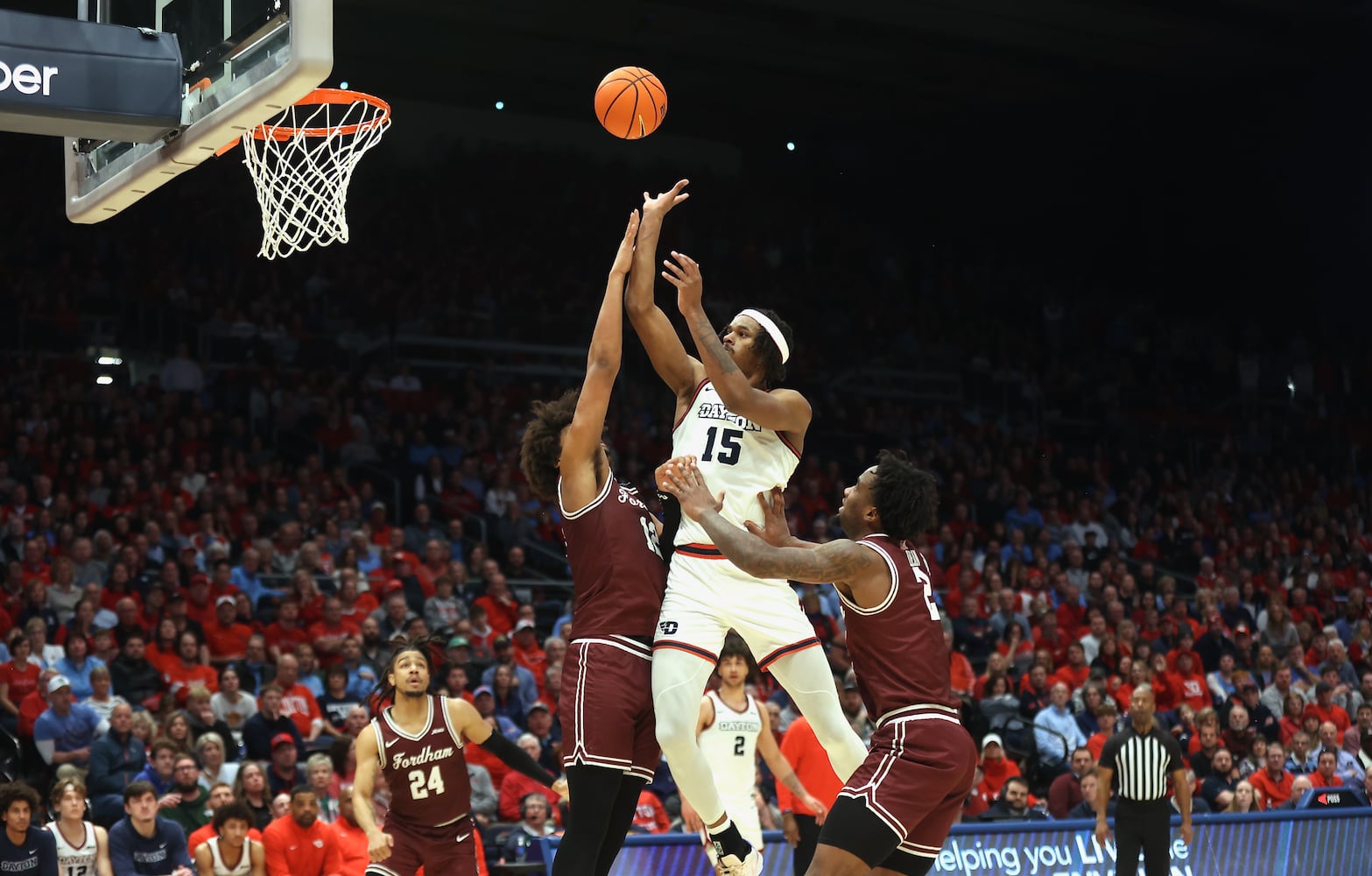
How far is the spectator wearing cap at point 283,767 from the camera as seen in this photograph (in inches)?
421

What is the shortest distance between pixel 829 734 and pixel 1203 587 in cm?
1380

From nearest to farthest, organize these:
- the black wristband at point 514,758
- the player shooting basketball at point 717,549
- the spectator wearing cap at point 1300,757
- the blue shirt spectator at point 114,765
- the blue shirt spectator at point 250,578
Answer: the player shooting basketball at point 717,549
the black wristband at point 514,758
the blue shirt spectator at point 114,765
the blue shirt spectator at point 250,578
the spectator wearing cap at point 1300,757

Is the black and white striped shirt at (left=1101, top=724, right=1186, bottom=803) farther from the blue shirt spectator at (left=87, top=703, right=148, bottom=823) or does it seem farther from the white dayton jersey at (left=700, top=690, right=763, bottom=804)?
the blue shirt spectator at (left=87, top=703, right=148, bottom=823)

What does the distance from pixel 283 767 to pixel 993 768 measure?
5.85 metres

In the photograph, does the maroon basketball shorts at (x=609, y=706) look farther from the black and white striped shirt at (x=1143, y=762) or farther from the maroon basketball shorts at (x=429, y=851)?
the black and white striped shirt at (x=1143, y=762)

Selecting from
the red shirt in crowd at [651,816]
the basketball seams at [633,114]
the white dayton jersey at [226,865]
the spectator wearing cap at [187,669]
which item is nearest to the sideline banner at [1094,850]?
the red shirt in crowd at [651,816]

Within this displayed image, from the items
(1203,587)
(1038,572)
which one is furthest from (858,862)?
(1203,587)

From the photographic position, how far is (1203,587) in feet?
61.4

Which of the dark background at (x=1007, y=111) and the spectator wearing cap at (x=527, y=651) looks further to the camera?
the dark background at (x=1007, y=111)

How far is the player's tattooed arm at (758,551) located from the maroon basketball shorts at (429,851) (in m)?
3.05

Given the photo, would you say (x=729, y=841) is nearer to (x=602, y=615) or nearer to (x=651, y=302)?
(x=602, y=615)

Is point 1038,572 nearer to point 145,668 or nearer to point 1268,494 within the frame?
point 1268,494

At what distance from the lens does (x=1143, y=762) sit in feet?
35.2

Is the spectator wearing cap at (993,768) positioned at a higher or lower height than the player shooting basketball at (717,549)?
lower
